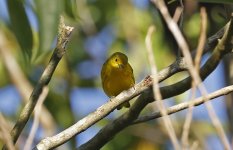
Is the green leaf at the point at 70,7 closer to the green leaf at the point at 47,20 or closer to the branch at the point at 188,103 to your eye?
the green leaf at the point at 47,20

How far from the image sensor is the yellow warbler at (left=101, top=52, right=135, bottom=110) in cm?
382

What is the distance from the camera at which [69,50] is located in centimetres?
469

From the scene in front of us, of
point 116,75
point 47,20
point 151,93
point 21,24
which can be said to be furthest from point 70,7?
point 116,75

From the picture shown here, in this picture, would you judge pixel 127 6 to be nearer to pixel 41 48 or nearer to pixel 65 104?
pixel 65 104

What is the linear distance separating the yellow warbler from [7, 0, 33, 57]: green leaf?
1471mm

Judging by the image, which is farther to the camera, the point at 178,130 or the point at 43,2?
the point at 178,130

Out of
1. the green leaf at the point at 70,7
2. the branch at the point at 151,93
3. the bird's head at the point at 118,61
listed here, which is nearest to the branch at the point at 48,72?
the green leaf at the point at 70,7

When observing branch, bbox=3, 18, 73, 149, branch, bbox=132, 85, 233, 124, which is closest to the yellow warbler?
branch, bbox=132, 85, 233, 124

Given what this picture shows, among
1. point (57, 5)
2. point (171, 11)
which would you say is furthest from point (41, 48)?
point (171, 11)

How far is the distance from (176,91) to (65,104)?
2.14 metres

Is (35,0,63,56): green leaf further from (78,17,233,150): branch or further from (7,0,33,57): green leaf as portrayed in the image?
(78,17,233,150): branch

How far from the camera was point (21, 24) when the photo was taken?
2.33 m

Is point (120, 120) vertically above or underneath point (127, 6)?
underneath

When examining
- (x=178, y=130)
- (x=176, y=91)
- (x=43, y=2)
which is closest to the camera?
(x=43, y=2)
